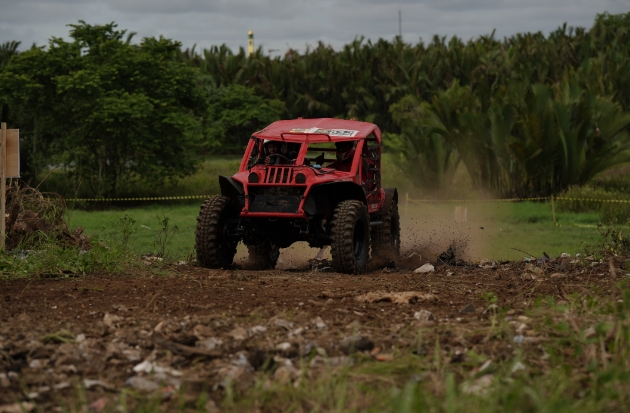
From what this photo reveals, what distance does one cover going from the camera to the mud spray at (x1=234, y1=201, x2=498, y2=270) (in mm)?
15133

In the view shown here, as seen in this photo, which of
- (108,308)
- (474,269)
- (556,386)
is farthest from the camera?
(474,269)

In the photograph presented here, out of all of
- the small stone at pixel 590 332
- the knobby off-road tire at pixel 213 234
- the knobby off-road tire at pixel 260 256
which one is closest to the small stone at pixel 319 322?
the small stone at pixel 590 332

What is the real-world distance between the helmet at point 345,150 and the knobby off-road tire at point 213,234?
1.72m

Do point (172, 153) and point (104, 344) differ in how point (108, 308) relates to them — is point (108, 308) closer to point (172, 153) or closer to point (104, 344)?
point (104, 344)

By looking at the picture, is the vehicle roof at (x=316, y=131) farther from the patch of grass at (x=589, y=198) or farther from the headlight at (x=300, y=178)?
the patch of grass at (x=589, y=198)

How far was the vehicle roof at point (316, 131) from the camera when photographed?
1291cm

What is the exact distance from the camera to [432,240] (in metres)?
17.0

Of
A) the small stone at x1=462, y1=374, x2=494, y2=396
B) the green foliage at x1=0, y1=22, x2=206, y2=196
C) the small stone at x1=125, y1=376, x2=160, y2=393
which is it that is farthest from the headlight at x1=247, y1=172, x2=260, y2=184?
the green foliage at x1=0, y1=22, x2=206, y2=196

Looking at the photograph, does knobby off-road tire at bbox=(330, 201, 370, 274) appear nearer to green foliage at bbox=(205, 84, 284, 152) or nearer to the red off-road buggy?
the red off-road buggy

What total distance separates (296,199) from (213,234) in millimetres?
1179

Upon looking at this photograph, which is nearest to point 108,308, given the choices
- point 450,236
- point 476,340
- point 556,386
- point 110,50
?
point 476,340

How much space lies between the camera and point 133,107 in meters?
27.1

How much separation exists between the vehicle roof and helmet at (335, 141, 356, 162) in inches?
9.3

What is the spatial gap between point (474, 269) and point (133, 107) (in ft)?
53.8
